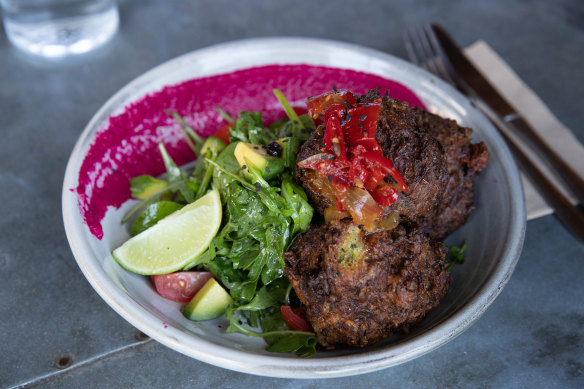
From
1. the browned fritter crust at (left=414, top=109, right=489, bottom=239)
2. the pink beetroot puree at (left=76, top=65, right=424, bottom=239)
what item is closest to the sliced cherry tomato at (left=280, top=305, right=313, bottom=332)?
the browned fritter crust at (left=414, top=109, right=489, bottom=239)

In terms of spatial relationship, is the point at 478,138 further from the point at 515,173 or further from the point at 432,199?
the point at 432,199

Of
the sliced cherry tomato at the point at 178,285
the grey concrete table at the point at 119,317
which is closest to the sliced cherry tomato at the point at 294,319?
the grey concrete table at the point at 119,317

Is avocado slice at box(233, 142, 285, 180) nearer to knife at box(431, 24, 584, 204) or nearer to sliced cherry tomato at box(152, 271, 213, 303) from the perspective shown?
sliced cherry tomato at box(152, 271, 213, 303)

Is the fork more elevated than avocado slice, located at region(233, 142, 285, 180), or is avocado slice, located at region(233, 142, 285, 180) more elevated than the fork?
avocado slice, located at region(233, 142, 285, 180)

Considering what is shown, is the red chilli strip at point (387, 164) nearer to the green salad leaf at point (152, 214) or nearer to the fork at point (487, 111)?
the green salad leaf at point (152, 214)

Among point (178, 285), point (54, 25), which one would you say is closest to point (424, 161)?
point (178, 285)

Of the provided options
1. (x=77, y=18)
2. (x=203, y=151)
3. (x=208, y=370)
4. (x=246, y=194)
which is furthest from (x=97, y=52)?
(x=208, y=370)
